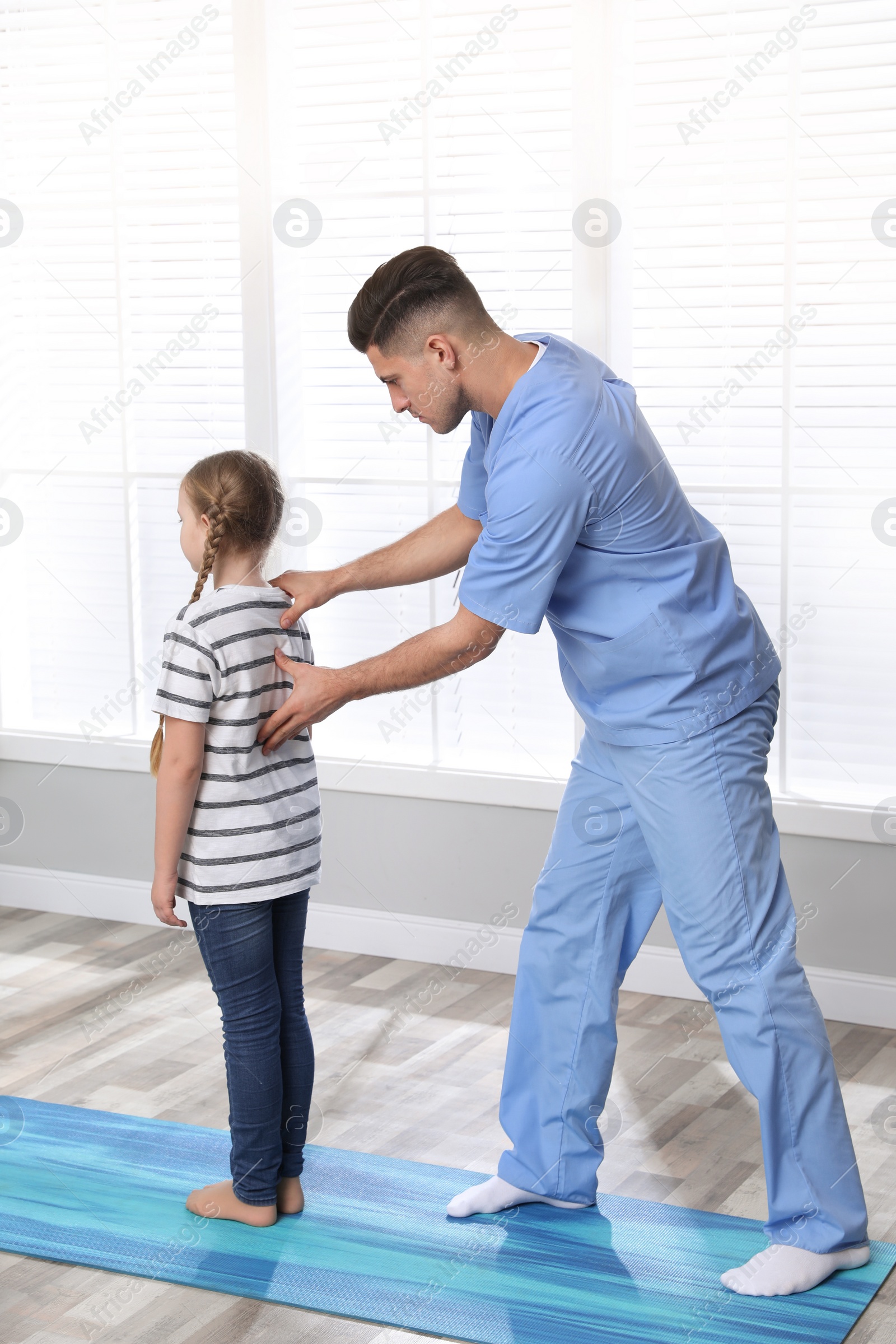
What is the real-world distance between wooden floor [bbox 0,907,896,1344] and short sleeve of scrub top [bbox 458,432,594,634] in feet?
2.86

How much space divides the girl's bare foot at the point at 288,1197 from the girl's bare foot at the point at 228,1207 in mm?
23

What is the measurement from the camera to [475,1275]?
1836mm

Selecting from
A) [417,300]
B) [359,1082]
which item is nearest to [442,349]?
[417,300]

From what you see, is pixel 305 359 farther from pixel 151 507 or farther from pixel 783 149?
pixel 783 149

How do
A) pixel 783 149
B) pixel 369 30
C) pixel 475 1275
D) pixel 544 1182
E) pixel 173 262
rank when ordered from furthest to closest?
1. pixel 173 262
2. pixel 369 30
3. pixel 783 149
4. pixel 544 1182
5. pixel 475 1275

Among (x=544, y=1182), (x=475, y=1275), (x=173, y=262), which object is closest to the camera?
(x=475, y=1275)

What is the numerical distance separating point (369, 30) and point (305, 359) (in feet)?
2.14

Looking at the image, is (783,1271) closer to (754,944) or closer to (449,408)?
(754,944)

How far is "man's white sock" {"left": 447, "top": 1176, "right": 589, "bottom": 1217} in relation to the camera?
6.48 ft

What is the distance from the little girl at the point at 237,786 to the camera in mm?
1781

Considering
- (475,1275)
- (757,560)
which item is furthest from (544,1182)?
(757,560)

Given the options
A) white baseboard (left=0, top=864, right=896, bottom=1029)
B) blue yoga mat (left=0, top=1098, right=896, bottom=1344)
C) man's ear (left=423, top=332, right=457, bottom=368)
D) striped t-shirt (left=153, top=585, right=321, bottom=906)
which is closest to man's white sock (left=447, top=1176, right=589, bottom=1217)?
blue yoga mat (left=0, top=1098, right=896, bottom=1344)

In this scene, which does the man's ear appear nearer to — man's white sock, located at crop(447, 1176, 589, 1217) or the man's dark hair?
the man's dark hair

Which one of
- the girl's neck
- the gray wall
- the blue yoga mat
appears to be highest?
the girl's neck
